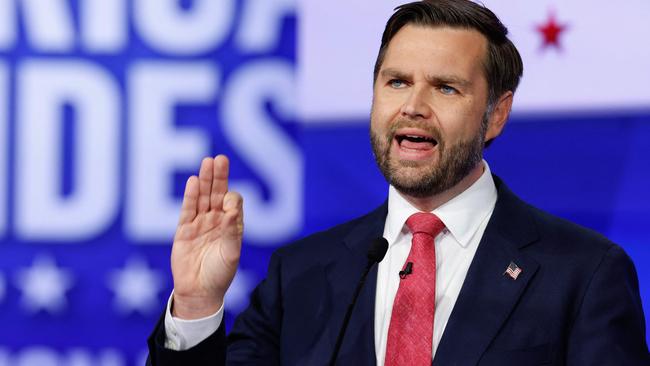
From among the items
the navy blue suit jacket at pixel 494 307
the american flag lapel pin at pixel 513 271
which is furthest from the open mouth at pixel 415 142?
the american flag lapel pin at pixel 513 271

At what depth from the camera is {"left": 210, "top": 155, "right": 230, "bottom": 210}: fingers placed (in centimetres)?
212

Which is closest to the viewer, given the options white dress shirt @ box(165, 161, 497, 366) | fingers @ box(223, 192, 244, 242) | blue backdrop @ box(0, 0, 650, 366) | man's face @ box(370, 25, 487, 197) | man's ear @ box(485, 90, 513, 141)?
fingers @ box(223, 192, 244, 242)

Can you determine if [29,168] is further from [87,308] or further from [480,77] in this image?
[480,77]

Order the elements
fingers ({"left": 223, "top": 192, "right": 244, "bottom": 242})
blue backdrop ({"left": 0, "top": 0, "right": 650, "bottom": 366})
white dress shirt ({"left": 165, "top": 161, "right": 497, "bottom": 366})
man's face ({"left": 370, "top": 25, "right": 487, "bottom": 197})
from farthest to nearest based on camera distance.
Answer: blue backdrop ({"left": 0, "top": 0, "right": 650, "bottom": 366}), man's face ({"left": 370, "top": 25, "right": 487, "bottom": 197}), white dress shirt ({"left": 165, "top": 161, "right": 497, "bottom": 366}), fingers ({"left": 223, "top": 192, "right": 244, "bottom": 242})

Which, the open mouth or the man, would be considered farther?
the open mouth

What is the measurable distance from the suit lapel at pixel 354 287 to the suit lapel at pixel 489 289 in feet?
0.58

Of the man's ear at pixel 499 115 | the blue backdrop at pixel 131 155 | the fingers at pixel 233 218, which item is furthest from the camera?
the blue backdrop at pixel 131 155

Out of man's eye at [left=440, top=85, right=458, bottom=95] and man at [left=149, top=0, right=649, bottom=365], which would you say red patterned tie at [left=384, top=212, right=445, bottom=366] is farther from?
man's eye at [left=440, top=85, right=458, bottom=95]

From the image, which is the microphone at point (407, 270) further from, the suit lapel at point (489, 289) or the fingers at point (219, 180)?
the fingers at point (219, 180)

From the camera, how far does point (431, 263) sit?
2.29 meters

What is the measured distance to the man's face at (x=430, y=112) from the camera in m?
2.34

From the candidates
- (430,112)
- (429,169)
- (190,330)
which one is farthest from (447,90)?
(190,330)

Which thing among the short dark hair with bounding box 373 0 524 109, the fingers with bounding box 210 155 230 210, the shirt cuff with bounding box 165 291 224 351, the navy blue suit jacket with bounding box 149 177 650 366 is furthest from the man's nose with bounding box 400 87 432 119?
the shirt cuff with bounding box 165 291 224 351

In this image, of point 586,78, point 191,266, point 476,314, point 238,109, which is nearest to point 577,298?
point 476,314
